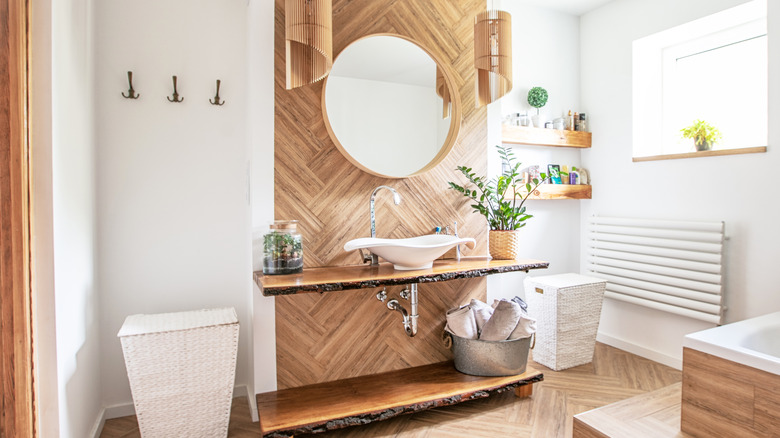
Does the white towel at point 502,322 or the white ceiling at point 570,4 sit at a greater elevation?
the white ceiling at point 570,4

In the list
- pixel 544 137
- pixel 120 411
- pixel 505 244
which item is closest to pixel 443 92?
pixel 505 244

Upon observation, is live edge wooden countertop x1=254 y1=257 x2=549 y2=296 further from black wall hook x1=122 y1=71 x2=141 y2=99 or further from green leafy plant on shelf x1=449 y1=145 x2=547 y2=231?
black wall hook x1=122 y1=71 x2=141 y2=99

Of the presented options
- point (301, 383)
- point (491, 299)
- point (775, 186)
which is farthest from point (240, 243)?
point (775, 186)

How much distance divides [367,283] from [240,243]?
3.17ft

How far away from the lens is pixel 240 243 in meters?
2.53

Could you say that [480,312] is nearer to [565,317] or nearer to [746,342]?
[565,317]

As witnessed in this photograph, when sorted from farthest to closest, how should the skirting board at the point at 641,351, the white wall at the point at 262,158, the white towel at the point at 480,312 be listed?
1. the skirting board at the point at 641,351
2. the white towel at the point at 480,312
3. the white wall at the point at 262,158

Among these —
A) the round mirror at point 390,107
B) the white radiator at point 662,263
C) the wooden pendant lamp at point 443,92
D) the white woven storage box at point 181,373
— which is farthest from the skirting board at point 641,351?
the white woven storage box at point 181,373

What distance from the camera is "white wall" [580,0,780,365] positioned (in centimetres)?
249

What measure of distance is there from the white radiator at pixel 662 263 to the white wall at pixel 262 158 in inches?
101

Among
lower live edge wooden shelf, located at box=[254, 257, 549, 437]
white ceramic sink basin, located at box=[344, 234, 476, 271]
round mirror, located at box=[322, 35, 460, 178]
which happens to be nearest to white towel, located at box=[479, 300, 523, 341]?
lower live edge wooden shelf, located at box=[254, 257, 549, 437]

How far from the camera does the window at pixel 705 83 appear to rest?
2750 millimetres

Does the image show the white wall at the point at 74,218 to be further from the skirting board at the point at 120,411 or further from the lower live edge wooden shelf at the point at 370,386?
the lower live edge wooden shelf at the point at 370,386

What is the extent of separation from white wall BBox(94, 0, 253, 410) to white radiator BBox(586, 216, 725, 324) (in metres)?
2.67
